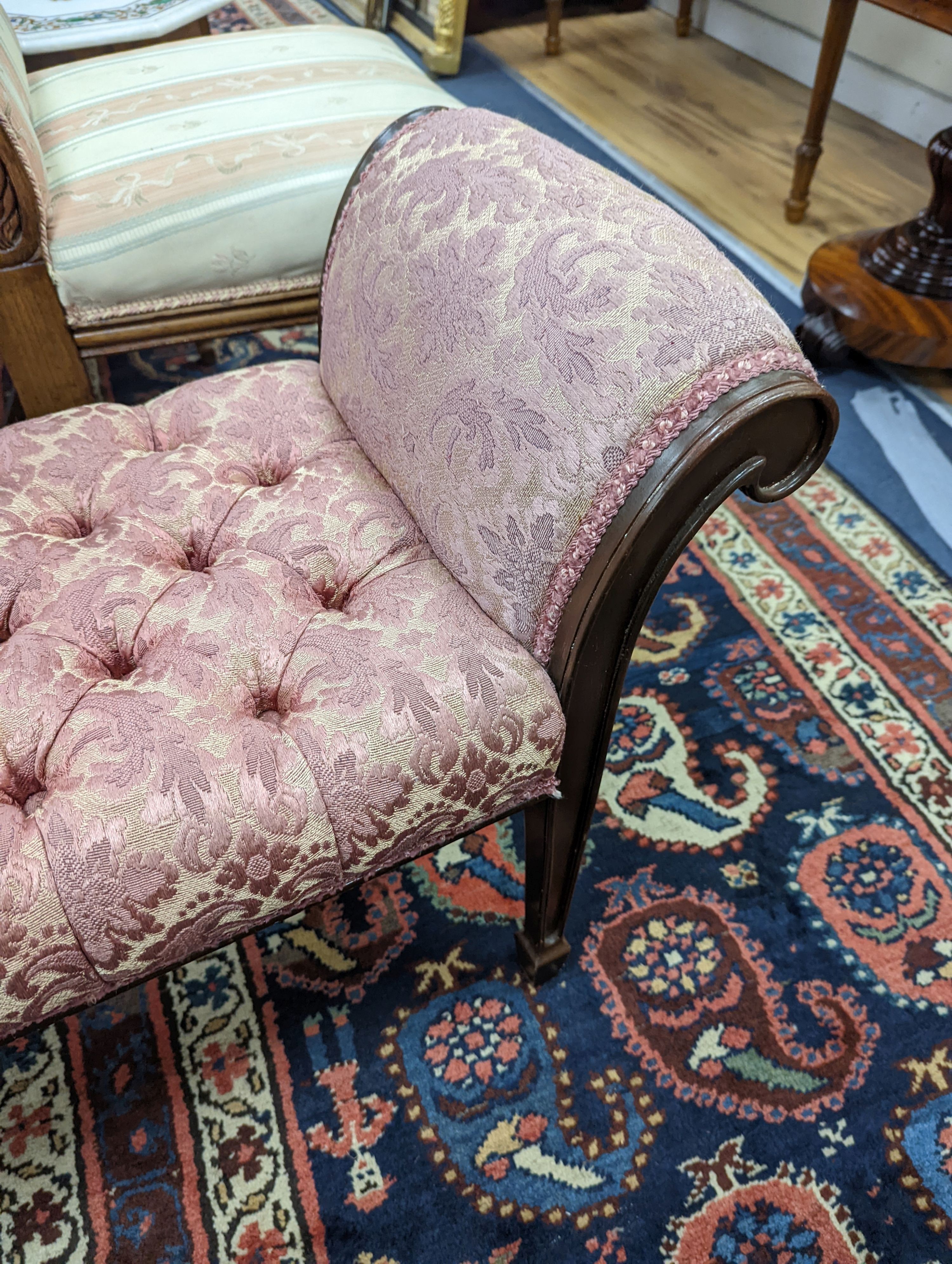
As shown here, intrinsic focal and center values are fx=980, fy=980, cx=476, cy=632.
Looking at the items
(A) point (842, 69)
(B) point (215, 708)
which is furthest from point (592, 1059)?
(A) point (842, 69)

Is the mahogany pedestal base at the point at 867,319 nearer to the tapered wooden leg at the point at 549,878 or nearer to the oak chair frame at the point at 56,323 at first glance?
the oak chair frame at the point at 56,323

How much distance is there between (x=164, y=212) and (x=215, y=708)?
77cm

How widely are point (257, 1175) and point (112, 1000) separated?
243 mm

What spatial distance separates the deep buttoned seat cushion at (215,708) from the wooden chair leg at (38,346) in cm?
34

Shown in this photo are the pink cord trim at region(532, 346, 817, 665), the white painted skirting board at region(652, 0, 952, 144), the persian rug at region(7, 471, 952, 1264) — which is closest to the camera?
the pink cord trim at region(532, 346, 817, 665)

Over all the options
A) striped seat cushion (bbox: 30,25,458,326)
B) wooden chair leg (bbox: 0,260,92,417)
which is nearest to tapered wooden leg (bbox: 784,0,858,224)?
striped seat cushion (bbox: 30,25,458,326)

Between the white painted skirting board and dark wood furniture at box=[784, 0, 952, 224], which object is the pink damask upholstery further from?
the white painted skirting board

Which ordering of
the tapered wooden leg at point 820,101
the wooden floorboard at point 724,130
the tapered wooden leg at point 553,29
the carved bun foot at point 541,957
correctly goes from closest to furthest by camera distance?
the carved bun foot at point 541,957, the tapered wooden leg at point 820,101, the wooden floorboard at point 724,130, the tapered wooden leg at point 553,29

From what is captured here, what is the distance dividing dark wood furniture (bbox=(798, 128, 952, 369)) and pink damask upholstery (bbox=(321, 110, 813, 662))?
1.03 meters

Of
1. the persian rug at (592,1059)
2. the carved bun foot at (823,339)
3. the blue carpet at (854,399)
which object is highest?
the carved bun foot at (823,339)

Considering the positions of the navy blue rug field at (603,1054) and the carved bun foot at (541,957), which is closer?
the navy blue rug field at (603,1054)

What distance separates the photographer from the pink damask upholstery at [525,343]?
0.66 metres

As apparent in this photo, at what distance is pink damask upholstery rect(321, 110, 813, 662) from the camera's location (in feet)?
2.15

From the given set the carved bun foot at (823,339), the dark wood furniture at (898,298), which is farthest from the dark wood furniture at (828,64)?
the carved bun foot at (823,339)
